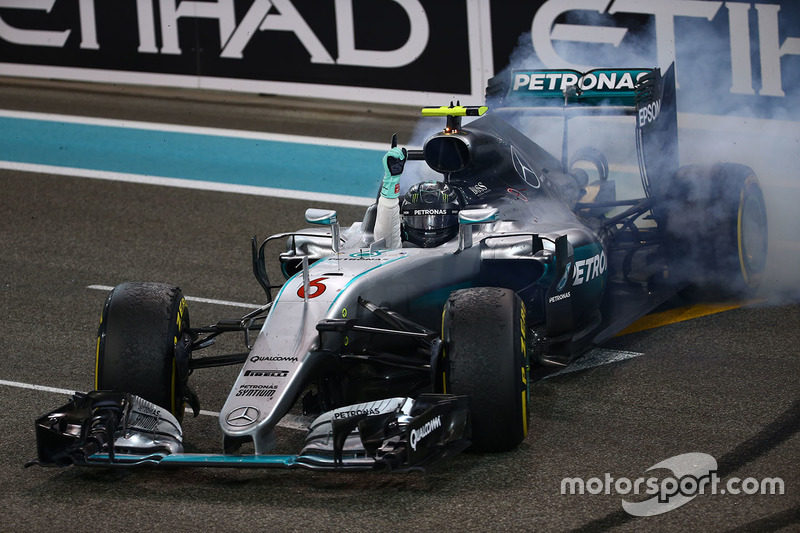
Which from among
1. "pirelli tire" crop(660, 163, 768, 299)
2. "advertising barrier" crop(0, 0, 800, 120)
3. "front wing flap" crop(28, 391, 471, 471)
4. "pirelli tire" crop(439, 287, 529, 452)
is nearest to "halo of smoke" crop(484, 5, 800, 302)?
"advertising barrier" crop(0, 0, 800, 120)

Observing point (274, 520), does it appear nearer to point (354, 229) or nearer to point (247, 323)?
point (247, 323)

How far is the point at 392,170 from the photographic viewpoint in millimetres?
7152

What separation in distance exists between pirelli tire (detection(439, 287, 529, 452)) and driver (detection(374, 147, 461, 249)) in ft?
4.23

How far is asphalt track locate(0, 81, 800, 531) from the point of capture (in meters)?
5.41

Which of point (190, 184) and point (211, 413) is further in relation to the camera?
point (190, 184)

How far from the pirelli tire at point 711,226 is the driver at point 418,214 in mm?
2293

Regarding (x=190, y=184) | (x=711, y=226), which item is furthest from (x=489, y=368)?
(x=190, y=184)

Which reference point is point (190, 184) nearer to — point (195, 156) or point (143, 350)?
point (195, 156)

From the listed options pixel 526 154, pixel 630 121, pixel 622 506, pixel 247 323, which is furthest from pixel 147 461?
pixel 630 121

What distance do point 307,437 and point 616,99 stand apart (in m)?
4.70

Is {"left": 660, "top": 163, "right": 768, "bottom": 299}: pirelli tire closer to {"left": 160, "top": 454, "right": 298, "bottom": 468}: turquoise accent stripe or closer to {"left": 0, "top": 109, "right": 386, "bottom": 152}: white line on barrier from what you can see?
{"left": 160, "top": 454, "right": 298, "bottom": 468}: turquoise accent stripe

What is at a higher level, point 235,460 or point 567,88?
point 567,88

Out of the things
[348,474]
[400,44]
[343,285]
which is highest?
[400,44]

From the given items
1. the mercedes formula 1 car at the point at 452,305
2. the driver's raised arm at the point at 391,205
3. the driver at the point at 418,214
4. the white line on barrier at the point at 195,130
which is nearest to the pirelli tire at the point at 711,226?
the mercedes formula 1 car at the point at 452,305
